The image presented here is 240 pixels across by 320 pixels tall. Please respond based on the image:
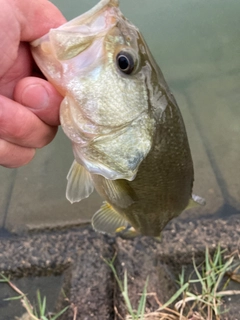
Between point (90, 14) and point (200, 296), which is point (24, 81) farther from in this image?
point (200, 296)

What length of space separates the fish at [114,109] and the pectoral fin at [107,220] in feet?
0.80

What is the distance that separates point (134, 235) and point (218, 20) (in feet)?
7.77

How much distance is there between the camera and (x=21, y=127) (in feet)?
3.54

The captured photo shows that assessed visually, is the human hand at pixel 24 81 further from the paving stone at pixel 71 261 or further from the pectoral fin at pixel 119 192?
the paving stone at pixel 71 261

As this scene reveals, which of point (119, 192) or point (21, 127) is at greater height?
point (21, 127)

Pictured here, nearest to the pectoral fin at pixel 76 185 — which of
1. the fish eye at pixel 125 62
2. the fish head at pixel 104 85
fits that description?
the fish head at pixel 104 85

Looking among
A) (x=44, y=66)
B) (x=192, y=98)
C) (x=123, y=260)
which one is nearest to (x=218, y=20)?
(x=192, y=98)

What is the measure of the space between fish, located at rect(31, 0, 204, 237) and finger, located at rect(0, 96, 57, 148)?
0.44 ft

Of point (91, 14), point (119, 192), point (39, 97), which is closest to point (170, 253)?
point (119, 192)

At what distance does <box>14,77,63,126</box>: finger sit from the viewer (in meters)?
1.01

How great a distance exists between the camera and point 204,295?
1497 mm

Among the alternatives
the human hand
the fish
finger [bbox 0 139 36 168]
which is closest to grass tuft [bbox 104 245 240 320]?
the fish

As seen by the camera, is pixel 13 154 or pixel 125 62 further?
pixel 13 154

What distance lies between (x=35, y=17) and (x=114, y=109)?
13.4 inches
